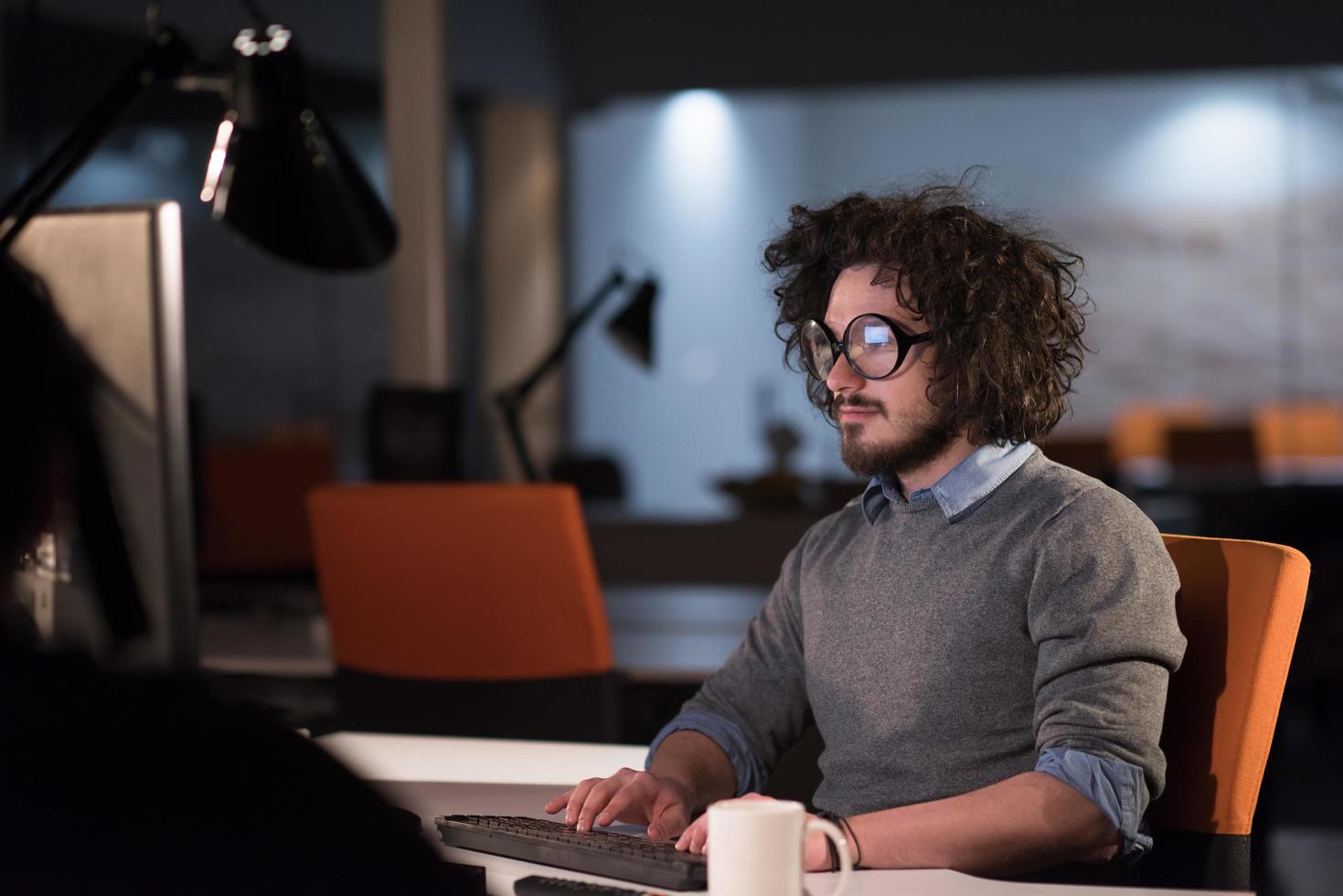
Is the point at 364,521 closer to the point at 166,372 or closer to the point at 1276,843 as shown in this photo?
the point at 166,372

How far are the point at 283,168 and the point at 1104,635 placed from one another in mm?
1279

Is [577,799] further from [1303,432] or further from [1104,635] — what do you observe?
[1303,432]

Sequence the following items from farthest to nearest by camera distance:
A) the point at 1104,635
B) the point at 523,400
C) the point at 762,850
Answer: the point at 523,400 → the point at 1104,635 → the point at 762,850

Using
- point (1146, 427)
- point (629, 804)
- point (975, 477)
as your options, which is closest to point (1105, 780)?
point (975, 477)

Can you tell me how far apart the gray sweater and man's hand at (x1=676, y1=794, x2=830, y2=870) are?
234 mm

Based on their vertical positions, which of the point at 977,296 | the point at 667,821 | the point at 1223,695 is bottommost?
the point at 667,821

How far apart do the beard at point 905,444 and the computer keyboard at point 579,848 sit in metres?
0.48

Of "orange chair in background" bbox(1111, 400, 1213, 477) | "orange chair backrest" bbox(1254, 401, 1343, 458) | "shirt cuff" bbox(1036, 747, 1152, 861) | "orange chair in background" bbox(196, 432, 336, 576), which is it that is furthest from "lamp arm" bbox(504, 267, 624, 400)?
"orange chair backrest" bbox(1254, 401, 1343, 458)

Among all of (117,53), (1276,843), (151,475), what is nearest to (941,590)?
(151,475)

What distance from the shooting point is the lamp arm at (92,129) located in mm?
1644

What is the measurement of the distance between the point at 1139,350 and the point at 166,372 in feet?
26.7

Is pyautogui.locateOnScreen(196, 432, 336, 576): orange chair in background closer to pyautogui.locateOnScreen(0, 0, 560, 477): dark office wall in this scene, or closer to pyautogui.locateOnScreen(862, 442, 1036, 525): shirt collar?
pyautogui.locateOnScreen(0, 0, 560, 477): dark office wall

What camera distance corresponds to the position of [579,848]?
1.26m

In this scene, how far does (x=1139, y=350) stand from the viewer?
8.80 metres
